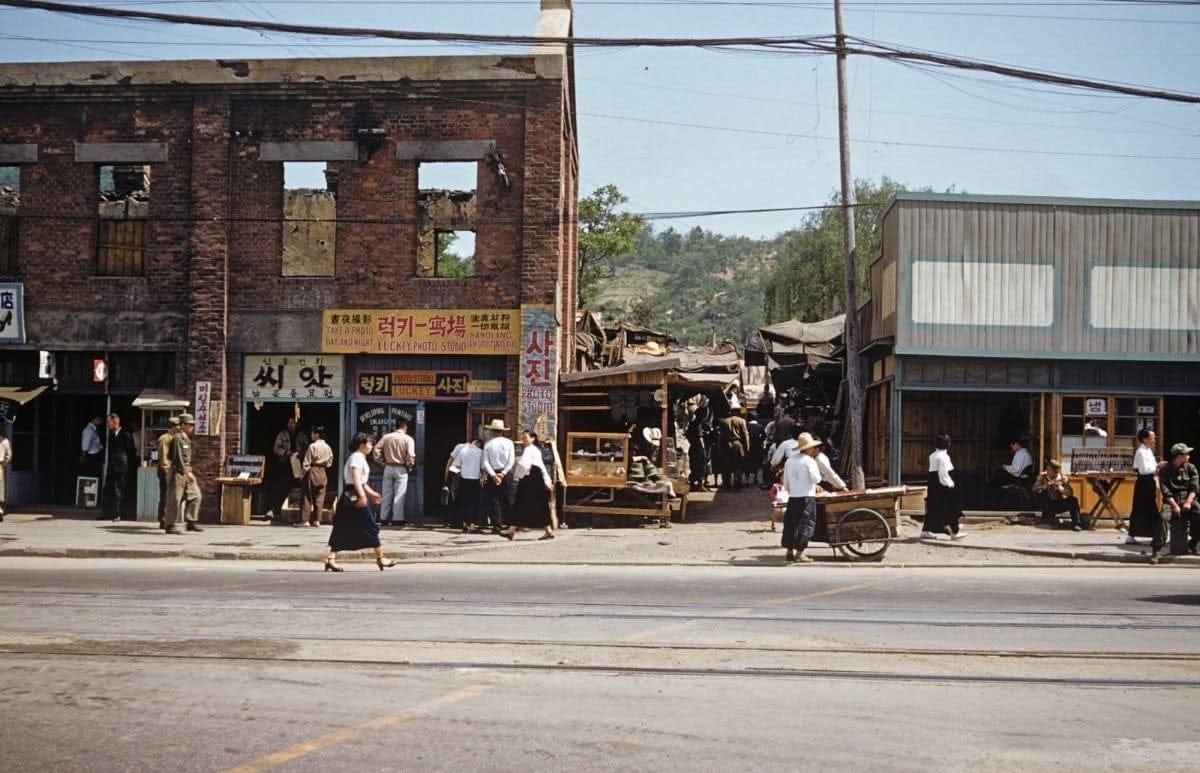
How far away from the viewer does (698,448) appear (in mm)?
26828

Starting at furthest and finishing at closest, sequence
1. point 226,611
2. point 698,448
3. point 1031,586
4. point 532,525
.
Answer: point 698,448 → point 532,525 → point 1031,586 → point 226,611

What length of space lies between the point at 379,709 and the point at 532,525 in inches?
494

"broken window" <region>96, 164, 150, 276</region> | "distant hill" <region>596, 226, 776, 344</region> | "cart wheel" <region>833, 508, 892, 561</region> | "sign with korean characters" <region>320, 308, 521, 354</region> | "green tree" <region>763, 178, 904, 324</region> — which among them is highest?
"distant hill" <region>596, 226, 776, 344</region>

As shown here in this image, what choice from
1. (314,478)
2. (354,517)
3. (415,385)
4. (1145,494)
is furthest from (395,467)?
(1145,494)

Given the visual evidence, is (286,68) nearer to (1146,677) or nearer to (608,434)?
(608,434)

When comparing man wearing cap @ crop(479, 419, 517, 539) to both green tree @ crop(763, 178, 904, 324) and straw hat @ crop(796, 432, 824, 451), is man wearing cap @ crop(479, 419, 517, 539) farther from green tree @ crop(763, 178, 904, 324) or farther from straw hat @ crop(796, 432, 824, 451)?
green tree @ crop(763, 178, 904, 324)

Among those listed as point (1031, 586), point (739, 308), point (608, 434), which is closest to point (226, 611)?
point (1031, 586)

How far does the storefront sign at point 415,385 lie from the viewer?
70.4ft

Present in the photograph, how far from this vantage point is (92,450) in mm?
22422

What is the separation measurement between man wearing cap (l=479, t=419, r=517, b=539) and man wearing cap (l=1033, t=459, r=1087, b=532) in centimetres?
918

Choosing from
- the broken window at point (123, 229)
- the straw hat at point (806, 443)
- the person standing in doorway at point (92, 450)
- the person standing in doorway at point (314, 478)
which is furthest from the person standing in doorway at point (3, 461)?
the straw hat at point (806, 443)

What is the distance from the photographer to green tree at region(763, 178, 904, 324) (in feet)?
178

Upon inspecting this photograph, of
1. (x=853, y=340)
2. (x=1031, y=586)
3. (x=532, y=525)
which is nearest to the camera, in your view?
(x=1031, y=586)

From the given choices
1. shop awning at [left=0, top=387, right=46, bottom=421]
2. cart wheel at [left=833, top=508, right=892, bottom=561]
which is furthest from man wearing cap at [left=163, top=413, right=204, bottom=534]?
cart wheel at [left=833, top=508, right=892, bottom=561]
